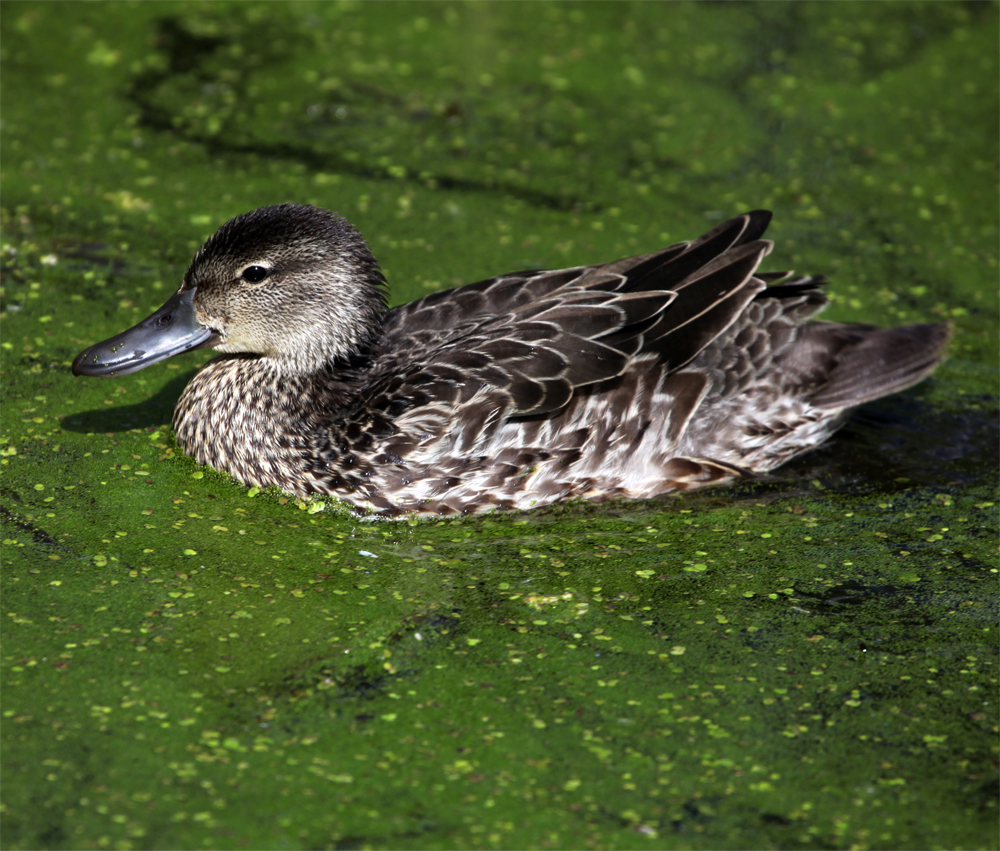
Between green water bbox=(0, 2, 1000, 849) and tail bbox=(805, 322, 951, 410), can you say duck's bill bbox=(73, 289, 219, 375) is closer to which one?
green water bbox=(0, 2, 1000, 849)

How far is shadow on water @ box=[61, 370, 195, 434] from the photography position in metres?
5.70

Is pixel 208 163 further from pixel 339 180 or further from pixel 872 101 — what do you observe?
pixel 872 101

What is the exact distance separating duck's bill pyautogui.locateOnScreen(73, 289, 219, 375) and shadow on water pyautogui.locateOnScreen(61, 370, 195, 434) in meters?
0.51

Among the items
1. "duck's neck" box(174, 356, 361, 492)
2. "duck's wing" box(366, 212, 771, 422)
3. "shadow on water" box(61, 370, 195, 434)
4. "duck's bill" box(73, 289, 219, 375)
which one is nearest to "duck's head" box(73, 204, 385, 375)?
"duck's bill" box(73, 289, 219, 375)

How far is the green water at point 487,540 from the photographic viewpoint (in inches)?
147

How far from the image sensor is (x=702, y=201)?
8055 millimetres

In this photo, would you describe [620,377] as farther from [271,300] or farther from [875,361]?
[271,300]

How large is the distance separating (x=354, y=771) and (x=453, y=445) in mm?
1772

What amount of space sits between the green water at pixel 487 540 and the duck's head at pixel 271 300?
575mm

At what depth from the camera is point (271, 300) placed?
5.33 metres

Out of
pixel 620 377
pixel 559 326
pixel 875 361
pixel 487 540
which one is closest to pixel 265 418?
pixel 487 540

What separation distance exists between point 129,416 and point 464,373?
70.6 inches

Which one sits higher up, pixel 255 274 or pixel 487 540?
pixel 255 274

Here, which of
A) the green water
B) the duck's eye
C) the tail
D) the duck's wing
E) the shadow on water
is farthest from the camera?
A: the tail
